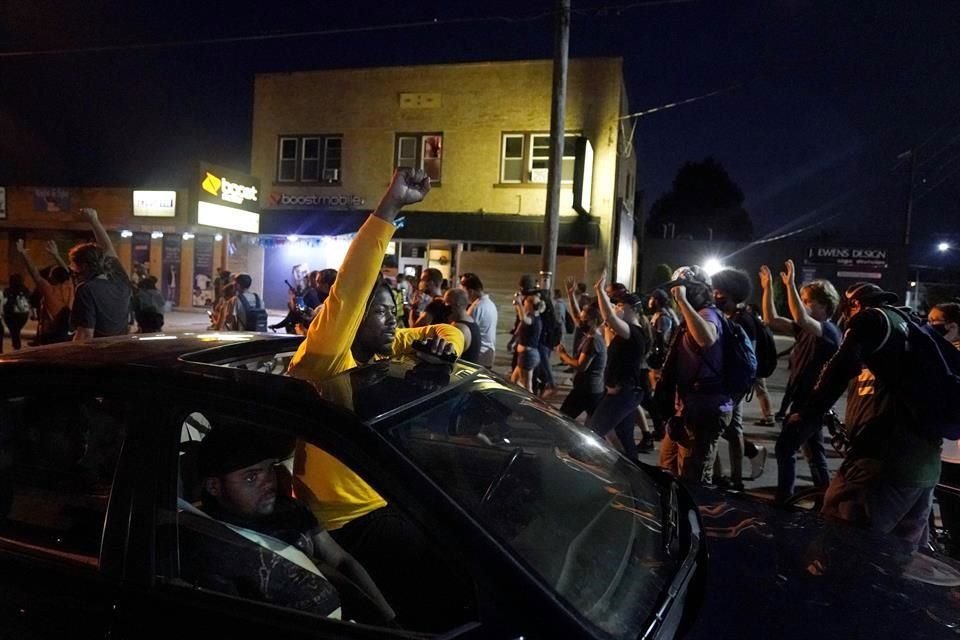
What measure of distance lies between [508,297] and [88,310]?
13210 millimetres

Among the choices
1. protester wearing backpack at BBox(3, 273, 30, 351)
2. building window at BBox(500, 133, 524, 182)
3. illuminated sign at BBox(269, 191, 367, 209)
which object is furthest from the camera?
illuminated sign at BBox(269, 191, 367, 209)

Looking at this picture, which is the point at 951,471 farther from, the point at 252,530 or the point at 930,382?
Result: the point at 252,530

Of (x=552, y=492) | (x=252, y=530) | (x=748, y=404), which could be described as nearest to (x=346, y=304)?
(x=252, y=530)

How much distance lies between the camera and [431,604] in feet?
5.83

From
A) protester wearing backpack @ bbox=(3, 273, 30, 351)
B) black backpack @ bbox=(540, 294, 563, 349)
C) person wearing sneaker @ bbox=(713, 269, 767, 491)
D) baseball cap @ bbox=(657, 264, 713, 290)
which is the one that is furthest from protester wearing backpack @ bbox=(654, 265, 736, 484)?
protester wearing backpack @ bbox=(3, 273, 30, 351)

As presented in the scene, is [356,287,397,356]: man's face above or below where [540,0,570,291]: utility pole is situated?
below

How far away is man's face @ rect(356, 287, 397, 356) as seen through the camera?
9.82 feet

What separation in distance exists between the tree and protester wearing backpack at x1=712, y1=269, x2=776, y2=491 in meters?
57.3

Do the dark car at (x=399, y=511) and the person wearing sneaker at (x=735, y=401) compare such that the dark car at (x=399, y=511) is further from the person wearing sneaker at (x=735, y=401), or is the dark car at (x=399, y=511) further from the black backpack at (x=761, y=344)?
the black backpack at (x=761, y=344)

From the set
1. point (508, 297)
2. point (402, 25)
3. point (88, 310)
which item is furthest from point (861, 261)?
point (88, 310)

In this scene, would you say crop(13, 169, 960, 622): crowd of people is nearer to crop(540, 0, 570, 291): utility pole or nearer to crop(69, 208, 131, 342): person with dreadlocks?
crop(69, 208, 131, 342): person with dreadlocks

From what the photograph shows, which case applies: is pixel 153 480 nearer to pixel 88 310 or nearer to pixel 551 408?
pixel 551 408

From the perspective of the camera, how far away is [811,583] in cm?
198

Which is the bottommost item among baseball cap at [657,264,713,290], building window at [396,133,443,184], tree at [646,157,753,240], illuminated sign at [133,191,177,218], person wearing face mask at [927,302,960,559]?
person wearing face mask at [927,302,960,559]
